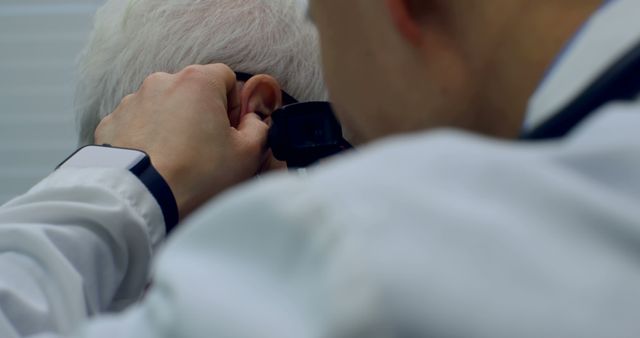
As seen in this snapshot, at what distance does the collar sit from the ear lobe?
0.14 meters

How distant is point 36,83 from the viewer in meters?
2.86

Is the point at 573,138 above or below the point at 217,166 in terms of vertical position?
above

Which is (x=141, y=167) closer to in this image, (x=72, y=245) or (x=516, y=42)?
(x=72, y=245)

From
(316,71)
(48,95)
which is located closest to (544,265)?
(316,71)

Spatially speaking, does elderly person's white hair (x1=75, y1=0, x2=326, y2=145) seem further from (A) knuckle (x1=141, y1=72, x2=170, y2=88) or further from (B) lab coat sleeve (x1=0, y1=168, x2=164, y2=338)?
(B) lab coat sleeve (x1=0, y1=168, x2=164, y2=338)

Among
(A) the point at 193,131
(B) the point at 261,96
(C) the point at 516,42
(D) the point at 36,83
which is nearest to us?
(C) the point at 516,42

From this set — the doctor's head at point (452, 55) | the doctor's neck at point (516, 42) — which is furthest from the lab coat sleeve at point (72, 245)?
the doctor's neck at point (516, 42)

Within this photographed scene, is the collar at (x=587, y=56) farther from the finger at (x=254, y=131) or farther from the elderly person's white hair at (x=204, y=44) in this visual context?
the elderly person's white hair at (x=204, y=44)

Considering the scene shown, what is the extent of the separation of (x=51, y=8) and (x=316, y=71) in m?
1.55

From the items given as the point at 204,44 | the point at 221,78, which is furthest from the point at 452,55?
the point at 204,44

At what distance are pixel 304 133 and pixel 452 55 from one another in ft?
2.43

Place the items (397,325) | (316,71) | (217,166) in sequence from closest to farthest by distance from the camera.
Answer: (397,325)
(217,166)
(316,71)

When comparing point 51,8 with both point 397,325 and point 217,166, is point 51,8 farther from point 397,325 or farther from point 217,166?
point 397,325

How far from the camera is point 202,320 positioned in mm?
463
